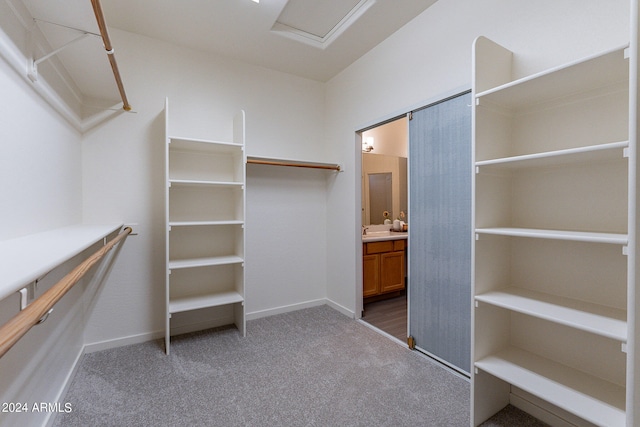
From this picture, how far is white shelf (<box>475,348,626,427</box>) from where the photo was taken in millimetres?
1209

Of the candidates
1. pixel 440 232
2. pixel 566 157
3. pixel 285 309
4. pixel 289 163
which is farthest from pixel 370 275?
pixel 566 157

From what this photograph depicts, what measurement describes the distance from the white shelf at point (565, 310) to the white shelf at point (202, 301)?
2.03m

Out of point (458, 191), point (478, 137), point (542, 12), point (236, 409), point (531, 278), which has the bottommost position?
point (236, 409)

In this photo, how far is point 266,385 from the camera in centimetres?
198

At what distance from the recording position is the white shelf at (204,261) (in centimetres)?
244

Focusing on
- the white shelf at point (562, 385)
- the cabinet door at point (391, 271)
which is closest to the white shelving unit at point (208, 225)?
the cabinet door at point (391, 271)

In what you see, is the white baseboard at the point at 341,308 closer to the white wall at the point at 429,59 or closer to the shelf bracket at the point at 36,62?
the white wall at the point at 429,59

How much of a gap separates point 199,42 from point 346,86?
152cm

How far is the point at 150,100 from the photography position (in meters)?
2.61

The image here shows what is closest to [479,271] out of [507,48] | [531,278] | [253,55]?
[531,278]

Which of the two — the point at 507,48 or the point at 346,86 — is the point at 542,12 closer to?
the point at 507,48

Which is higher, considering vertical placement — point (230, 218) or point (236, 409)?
point (230, 218)


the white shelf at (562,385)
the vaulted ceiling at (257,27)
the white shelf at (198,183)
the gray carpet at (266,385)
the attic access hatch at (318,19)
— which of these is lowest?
the gray carpet at (266,385)

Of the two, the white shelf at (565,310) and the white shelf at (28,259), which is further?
the white shelf at (565,310)
